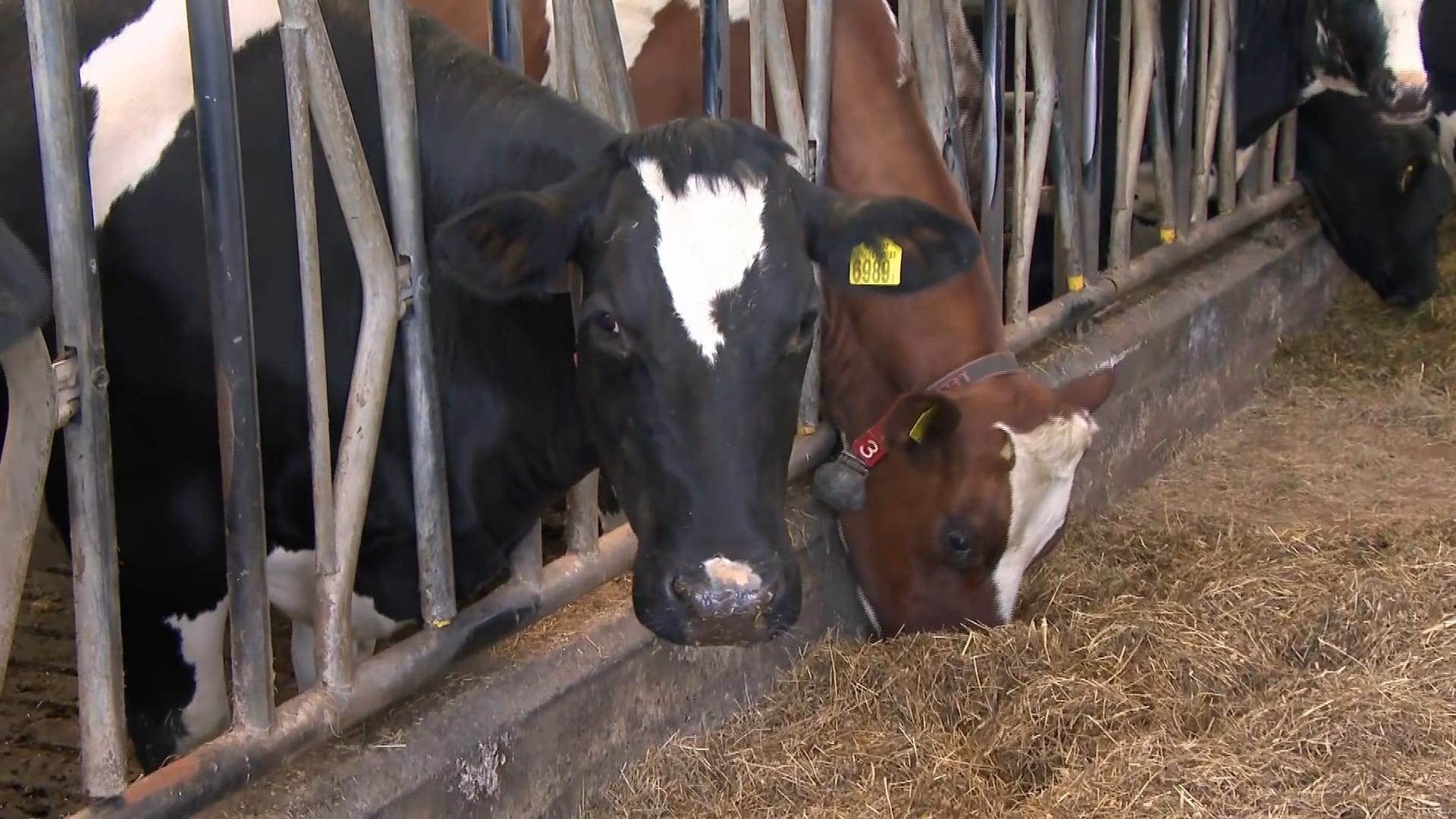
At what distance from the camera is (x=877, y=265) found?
8.36ft

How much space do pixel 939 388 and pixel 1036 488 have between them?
332 millimetres

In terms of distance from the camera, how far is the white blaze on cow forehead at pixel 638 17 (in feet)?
12.8

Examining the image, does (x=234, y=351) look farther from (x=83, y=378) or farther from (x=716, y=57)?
(x=716, y=57)

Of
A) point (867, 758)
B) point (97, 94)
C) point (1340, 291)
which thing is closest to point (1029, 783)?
point (867, 758)

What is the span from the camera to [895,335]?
3.65 metres

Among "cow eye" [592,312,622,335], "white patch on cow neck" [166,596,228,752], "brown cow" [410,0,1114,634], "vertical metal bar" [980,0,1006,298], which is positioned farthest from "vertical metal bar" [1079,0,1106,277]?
"white patch on cow neck" [166,596,228,752]

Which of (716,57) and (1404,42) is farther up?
(716,57)

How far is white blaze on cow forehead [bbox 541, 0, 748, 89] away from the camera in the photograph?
3902 mm

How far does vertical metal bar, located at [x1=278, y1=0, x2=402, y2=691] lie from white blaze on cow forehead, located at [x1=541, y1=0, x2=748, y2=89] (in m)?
1.61

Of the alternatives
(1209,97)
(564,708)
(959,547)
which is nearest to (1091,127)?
(1209,97)

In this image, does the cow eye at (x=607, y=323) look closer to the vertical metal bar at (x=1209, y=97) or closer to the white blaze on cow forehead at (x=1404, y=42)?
the vertical metal bar at (x=1209, y=97)

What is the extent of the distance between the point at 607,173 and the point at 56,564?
2.72 metres

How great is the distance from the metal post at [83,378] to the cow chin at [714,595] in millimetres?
772

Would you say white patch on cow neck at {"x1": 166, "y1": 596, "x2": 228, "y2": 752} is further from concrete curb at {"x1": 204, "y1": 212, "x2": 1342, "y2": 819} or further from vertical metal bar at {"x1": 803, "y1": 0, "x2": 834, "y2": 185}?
vertical metal bar at {"x1": 803, "y1": 0, "x2": 834, "y2": 185}
